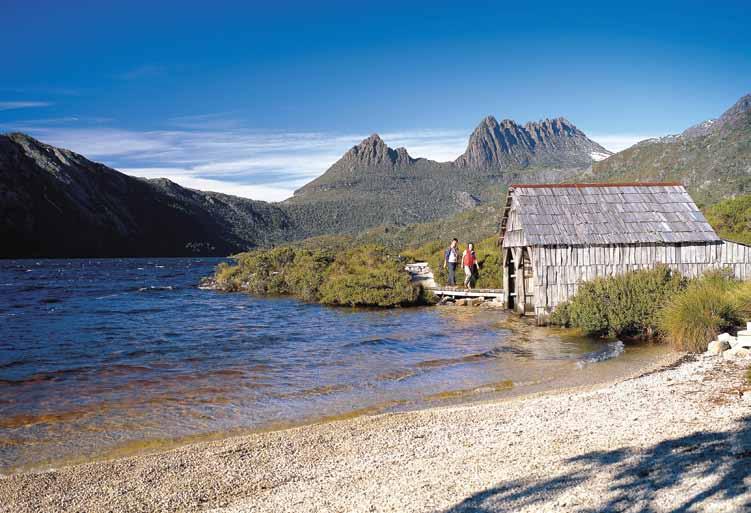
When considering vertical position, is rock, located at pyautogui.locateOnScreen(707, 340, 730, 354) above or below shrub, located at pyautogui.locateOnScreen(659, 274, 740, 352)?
below

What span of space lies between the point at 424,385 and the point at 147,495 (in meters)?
6.34

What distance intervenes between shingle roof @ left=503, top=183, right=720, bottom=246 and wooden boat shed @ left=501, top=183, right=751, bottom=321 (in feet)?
0.10

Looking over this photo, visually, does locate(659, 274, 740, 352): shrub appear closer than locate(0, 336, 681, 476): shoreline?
No

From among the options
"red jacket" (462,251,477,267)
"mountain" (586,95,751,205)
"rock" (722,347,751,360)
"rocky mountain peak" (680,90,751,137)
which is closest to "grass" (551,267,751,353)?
"rock" (722,347,751,360)

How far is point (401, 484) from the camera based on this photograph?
621 cm

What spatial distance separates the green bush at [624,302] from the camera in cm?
1595

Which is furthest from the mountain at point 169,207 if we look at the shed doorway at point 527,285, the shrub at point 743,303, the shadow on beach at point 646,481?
the shadow on beach at point 646,481

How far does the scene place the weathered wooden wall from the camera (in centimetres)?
1891

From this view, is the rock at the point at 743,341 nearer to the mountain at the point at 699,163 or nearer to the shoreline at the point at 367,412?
the shoreline at the point at 367,412

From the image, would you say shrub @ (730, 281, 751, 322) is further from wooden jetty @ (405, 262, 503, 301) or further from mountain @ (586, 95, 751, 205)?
mountain @ (586, 95, 751, 205)

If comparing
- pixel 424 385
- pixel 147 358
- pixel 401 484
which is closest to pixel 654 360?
pixel 424 385

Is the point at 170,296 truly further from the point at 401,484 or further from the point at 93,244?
the point at 93,244

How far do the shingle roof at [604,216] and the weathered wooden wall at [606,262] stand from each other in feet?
0.83

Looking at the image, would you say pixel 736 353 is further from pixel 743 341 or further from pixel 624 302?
pixel 624 302
